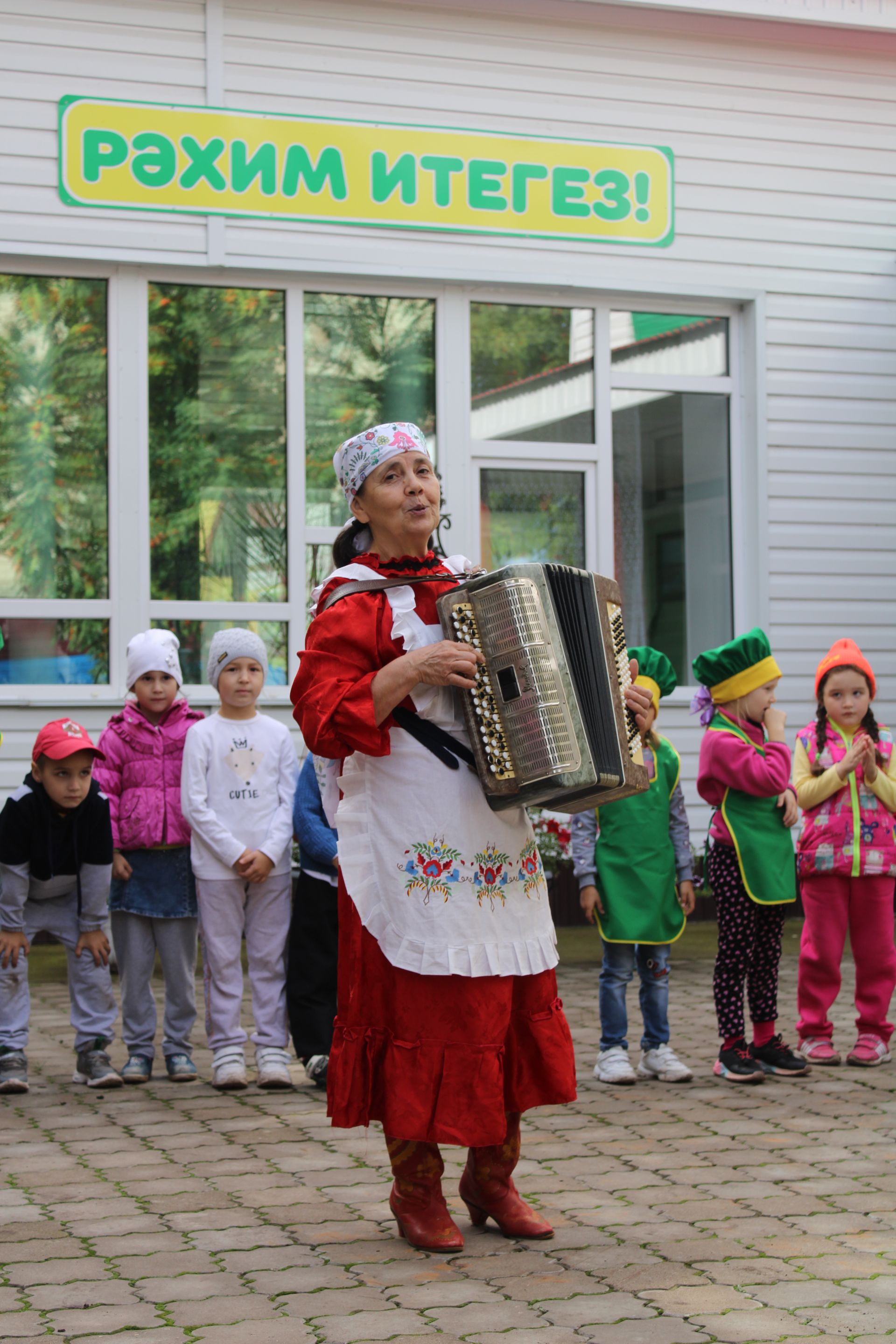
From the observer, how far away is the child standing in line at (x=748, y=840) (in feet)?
19.2

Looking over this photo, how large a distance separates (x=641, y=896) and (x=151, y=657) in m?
2.14

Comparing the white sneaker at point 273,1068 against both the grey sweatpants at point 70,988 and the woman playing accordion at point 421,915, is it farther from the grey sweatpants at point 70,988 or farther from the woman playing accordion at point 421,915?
the woman playing accordion at point 421,915

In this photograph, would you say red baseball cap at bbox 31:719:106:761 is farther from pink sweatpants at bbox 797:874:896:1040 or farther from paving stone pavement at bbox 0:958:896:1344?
pink sweatpants at bbox 797:874:896:1040

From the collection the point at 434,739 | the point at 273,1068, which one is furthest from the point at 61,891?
the point at 434,739

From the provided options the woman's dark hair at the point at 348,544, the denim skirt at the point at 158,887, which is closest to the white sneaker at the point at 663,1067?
the denim skirt at the point at 158,887

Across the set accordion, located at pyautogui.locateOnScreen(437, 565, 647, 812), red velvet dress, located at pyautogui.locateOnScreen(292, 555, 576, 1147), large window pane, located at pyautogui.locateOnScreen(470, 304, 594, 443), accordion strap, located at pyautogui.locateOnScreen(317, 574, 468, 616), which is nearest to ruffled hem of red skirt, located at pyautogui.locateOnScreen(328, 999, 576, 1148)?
red velvet dress, located at pyautogui.locateOnScreen(292, 555, 576, 1147)

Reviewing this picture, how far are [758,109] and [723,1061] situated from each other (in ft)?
23.7

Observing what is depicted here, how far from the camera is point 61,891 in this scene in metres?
5.94

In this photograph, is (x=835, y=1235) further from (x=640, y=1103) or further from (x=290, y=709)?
(x=290, y=709)

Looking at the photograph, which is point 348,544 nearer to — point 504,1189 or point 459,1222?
point 504,1189

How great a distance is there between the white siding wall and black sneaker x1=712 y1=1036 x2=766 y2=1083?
444 cm

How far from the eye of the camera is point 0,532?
9.30 metres

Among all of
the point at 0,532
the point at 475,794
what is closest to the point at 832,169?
the point at 0,532

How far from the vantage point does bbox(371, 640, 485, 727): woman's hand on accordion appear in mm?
3598
